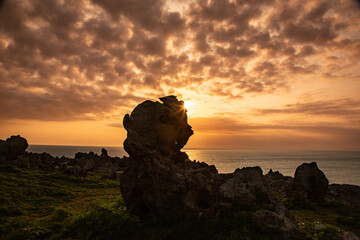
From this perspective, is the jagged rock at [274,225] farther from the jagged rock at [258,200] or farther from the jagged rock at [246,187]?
the jagged rock at [246,187]

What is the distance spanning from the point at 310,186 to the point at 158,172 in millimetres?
22401

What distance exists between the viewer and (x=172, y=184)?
1645 cm

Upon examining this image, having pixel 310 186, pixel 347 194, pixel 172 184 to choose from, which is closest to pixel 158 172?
pixel 172 184

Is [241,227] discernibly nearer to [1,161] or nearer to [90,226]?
[90,226]

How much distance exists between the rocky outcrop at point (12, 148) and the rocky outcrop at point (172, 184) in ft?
141

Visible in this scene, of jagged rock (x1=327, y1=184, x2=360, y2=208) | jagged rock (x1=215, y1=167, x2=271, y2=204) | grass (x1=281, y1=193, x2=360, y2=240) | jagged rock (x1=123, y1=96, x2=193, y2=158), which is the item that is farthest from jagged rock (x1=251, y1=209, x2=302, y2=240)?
jagged rock (x1=327, y1=184, x2=360, y2=208)

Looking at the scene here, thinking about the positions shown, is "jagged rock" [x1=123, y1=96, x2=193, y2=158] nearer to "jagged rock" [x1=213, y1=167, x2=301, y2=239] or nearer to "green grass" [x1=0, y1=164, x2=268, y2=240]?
"green grass" [x1=0, y1=164, x2=268, y2=240]

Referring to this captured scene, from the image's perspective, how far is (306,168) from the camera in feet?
93.9

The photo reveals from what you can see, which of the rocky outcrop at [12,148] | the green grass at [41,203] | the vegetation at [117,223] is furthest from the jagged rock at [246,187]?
the rocky outcrop at [12,148]

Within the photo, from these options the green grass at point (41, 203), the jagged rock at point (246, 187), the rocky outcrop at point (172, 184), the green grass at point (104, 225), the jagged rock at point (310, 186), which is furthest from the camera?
the jagged rock at point (310, 186)

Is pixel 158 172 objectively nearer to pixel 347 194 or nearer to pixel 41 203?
pixel 41 203

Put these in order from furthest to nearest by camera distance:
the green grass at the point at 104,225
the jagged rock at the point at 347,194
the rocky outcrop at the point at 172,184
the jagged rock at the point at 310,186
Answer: the jagged rock at the point at 347,194 → the jagged rock at the point at 310,186 → the rocky outcrop at the point at 172,184 → the green grass at the point at 104,225

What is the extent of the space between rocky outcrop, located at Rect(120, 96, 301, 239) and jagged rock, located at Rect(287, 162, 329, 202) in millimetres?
14383

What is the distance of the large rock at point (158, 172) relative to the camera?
16250 mm
